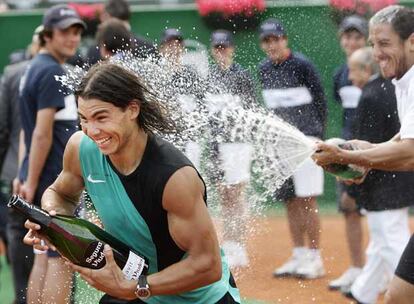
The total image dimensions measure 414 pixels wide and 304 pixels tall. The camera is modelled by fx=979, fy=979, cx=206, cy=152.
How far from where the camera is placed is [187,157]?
4.20 metres

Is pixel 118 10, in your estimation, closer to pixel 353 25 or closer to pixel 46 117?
pixel 353 25

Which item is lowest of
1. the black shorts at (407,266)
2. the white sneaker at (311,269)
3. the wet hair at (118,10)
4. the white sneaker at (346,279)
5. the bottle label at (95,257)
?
the white sneaker at (346,279)

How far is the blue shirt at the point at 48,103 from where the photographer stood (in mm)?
6426

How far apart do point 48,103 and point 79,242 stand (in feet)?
8.64

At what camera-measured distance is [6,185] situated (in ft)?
29.6

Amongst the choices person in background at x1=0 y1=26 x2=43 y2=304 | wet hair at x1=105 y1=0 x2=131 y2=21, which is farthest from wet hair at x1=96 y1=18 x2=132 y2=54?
wet hair at x1=105 y1=0 x2=131 y2=21

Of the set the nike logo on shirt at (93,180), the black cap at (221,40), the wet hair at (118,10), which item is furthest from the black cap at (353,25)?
the nike logo on shirt at (93,180)

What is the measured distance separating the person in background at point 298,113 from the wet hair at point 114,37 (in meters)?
1.19

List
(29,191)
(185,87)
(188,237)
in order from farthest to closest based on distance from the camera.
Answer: (29,191), (185,87), (188,237)

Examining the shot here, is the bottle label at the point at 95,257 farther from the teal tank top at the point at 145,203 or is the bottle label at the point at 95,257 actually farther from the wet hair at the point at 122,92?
the wet hair at the point at 122,92

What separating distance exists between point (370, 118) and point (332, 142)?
215 cm

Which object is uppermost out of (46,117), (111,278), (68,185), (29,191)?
(46,117)

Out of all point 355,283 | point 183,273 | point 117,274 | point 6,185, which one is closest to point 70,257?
point 117,274

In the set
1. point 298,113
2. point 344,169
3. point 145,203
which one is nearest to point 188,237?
point 145,203
